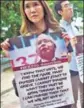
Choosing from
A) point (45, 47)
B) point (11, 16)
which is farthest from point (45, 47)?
point (11, 16)

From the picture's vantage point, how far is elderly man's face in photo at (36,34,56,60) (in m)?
3.39

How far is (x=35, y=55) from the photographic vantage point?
3.38 meters

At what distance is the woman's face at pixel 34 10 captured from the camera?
342 cm

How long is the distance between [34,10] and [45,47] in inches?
13.5

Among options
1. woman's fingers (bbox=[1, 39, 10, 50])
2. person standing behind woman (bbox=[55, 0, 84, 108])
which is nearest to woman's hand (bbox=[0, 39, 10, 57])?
woman's fingers (bbox=[1, 39, 10, 50])

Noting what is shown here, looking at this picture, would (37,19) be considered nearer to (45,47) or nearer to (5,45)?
(45,47)

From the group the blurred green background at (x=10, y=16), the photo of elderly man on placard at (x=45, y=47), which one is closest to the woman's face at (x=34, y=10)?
the photo of elderly man on placard at (x=45, y=47)

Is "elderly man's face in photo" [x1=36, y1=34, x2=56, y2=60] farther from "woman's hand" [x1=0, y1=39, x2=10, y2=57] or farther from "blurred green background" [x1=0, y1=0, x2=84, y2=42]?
"blurred green background" [x1=0, y1=0, x2=84, y2=42]

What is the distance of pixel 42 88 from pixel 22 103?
8.8 inches

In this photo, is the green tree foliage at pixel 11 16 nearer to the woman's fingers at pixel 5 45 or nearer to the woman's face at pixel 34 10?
the woman's face at pixel 34 10

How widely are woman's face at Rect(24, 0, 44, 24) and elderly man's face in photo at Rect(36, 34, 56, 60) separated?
0.57ft

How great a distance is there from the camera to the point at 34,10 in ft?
11.2

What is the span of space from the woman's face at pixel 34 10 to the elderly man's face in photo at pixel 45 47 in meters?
0.17

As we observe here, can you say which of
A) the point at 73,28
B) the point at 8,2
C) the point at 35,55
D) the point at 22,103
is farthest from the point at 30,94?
the point at 8,2
